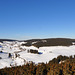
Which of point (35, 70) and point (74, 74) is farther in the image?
point (35, 70)

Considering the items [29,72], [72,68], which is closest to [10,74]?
[29,72]

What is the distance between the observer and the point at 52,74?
21.2 meters

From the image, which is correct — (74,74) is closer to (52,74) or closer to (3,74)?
(52,74)

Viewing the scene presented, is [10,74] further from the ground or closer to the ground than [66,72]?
closer to the ground

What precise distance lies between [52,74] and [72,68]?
4498mm

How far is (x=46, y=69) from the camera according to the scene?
82.8ft

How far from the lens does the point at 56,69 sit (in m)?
21.8

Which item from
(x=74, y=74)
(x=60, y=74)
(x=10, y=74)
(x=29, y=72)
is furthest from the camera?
(x=10, y=74)

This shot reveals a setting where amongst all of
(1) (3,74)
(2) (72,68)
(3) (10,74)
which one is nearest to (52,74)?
(2) (72,68)

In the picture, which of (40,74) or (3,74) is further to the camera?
(3,74)

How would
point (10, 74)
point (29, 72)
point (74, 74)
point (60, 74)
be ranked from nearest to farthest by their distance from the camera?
point (74, 74), point (60, 74), point (29, 72), point (10, 74)

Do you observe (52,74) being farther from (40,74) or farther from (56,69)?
(40,74)

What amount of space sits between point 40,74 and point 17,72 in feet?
20.0

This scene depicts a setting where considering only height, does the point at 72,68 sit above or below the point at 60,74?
above
